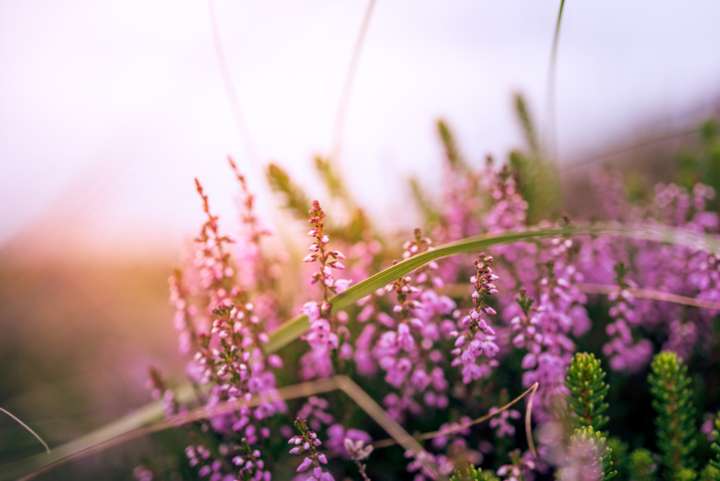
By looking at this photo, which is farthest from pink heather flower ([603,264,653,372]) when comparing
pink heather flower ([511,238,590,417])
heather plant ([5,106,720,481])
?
pink heather flower ([511,238,590,417])

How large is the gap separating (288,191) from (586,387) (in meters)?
1.45

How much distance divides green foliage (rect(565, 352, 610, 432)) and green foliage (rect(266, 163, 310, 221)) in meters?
1.32

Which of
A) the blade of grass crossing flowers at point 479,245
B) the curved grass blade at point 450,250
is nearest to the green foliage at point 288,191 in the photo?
the curved grass blade at point 450,250

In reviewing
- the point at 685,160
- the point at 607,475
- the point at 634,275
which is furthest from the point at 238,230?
the point at 685,160

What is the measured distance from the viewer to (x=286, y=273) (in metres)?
2.83

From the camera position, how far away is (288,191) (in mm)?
2490

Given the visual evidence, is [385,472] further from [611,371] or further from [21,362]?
[21,362]

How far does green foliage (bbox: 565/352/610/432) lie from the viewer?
156 cm

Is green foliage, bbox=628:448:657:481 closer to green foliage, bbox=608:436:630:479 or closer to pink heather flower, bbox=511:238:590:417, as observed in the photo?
green foliage, bbox=608:436:630:479

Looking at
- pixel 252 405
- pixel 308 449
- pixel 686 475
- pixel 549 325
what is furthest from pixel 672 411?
pixel 252 405

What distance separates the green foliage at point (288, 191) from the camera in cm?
246

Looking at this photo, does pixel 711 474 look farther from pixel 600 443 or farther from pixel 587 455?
pixel 587 455

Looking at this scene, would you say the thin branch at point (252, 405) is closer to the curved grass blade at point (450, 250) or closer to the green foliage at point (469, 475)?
the curved grass blade at point (450, 250)

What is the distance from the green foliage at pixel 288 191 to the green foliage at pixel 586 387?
132 cm
